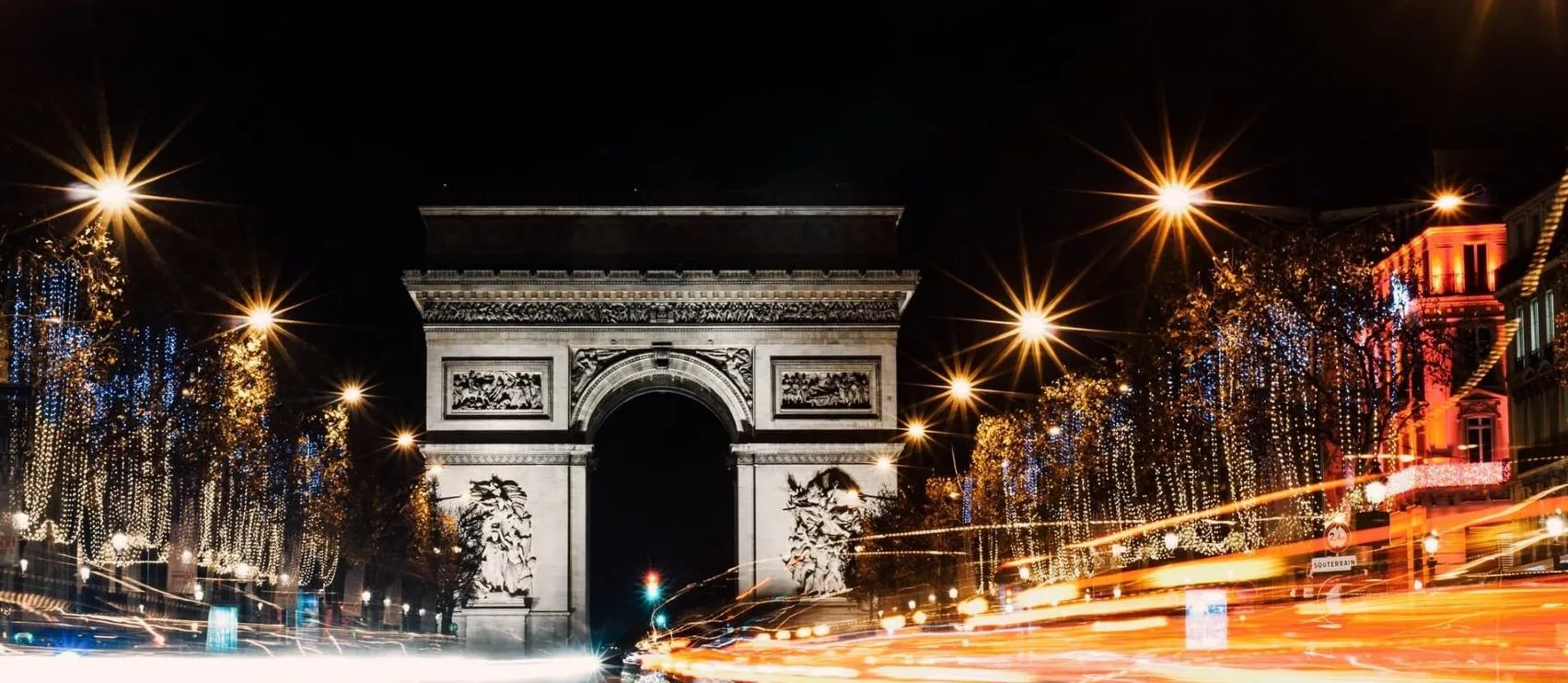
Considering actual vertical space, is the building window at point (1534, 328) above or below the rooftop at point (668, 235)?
below

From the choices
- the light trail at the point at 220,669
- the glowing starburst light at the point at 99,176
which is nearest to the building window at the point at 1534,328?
the light trail at the point at 220,669

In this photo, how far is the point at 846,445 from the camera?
2800 inches

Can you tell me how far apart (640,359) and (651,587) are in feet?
107

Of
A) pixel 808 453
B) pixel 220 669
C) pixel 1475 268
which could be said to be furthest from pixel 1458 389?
pixel 220 669

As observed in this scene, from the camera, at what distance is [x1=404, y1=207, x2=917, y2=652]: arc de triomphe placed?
230 feet

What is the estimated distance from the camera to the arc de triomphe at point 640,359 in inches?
2756

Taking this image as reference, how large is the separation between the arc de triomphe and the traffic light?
30436 millimetres

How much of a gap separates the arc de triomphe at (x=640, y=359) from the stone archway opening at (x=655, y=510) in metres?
40.0

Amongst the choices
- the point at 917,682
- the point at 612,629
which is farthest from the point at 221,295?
the point at 612,629

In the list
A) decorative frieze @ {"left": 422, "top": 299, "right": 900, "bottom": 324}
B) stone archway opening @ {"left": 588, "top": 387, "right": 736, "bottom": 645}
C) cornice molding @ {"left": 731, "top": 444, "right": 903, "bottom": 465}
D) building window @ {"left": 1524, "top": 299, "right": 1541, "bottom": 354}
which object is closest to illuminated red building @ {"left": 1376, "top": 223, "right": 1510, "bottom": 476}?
A: building window @ {"left": 1524, "top": 299, "right": 1541, "bottom": 354}

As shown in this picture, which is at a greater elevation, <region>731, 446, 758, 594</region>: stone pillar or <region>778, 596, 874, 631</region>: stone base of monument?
<region>731, 446, 758, 594</region>: stone pillar

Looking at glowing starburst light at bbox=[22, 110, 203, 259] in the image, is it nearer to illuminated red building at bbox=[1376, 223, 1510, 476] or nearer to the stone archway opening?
illuminated red building at bbox=[1376, 223, 1510, 476]

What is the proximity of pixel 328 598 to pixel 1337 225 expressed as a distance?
4467 centimetres

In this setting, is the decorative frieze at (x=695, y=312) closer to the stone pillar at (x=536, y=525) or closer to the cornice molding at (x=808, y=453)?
the cornice molding at (x=808, y=453)
